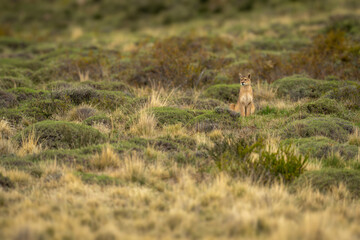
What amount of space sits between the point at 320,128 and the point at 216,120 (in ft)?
7.26

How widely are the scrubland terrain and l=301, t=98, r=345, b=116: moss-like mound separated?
3cm

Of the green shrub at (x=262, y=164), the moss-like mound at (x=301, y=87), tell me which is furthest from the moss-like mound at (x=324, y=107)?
the green shrub at (x=262, y=164)

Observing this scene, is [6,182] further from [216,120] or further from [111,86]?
[111,86]

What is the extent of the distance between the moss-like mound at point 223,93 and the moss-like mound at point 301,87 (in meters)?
1.29

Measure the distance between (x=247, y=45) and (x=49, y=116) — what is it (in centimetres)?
1276

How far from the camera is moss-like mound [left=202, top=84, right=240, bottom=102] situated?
12.1 metres

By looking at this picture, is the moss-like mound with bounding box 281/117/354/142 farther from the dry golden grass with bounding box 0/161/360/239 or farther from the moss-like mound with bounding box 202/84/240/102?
the moss-like mound with bounding box 202/84/240/102

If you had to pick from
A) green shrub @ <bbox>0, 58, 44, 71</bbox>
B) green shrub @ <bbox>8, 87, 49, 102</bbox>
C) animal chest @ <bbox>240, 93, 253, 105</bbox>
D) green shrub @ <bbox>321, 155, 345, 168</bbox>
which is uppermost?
green shrub @ <bbox>0, 58, 44, 71</bbox>

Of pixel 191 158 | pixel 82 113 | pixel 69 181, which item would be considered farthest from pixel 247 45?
pixel 69 181

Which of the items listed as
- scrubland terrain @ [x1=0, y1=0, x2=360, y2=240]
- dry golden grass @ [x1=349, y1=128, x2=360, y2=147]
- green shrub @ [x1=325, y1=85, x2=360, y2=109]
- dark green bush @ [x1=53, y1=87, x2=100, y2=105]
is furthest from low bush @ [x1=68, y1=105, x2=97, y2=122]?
green shrub @ [x1=325, y1=85, x2=360, y2=109]

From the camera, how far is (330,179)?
575cm

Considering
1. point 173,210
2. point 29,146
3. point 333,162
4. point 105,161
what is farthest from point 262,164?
point 29,146

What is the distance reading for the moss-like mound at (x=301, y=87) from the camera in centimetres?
1176

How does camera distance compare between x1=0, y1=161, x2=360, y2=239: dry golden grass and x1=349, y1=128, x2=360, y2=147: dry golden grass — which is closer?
x1=0, y1=161, x2=360, y2=239: dry golden grass
